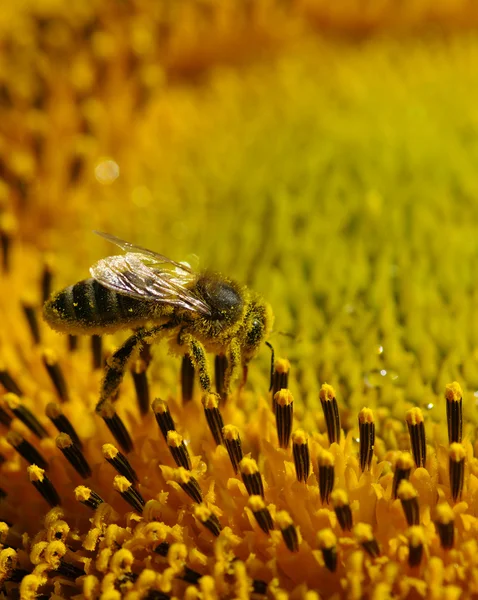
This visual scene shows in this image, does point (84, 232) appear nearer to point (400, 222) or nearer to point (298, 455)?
point (400, 222)

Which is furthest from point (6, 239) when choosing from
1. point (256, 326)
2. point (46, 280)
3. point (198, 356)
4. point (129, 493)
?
point (129, 493)

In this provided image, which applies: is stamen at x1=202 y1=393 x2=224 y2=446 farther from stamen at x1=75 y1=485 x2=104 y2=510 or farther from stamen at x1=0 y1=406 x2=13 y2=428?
stamen at x1=0 y1=406 x2=13 y2=428

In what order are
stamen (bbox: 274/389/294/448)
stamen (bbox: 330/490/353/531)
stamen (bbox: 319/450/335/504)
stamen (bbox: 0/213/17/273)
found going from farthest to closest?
stamen (bbox: 0/213/17/273)
stamen (bbox: 274/389/294/448)
stamen (bbox: 319/450/335/504)
stamen (bbox: 330/490/353/531)

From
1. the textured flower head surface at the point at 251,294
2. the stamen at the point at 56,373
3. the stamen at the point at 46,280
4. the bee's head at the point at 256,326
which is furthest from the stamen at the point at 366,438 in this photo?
the stamen at the point at 46,280

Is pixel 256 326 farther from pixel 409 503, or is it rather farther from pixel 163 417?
pixel 409 503

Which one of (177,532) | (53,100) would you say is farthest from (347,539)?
(53,100)

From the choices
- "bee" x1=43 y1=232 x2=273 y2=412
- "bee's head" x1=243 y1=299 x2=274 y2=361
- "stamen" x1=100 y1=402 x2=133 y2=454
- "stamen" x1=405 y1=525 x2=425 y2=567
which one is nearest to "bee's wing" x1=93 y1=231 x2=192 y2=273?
"bee" x1=43 y1=232 x2=273 y2=412

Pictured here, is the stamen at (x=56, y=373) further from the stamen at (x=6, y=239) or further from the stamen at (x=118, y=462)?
the stamen at (x=6, y=239)
